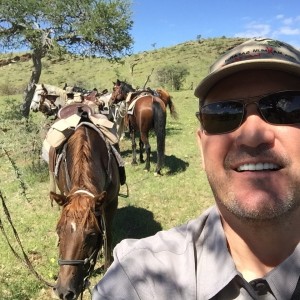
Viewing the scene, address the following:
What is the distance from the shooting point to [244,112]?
5.17ft

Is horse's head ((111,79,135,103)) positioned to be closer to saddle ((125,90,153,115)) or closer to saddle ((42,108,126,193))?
saddle ((125,90,153,115))

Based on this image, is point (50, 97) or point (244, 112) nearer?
point (244, 112)

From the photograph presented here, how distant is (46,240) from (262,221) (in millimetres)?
5162

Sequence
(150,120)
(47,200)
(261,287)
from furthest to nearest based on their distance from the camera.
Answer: (150,120)
(47,200)
(261,287)

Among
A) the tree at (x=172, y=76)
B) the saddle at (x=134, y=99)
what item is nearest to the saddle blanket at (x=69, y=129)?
the saddle at (x=134, y=99)

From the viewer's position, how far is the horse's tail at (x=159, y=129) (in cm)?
943

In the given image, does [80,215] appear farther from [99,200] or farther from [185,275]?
[185,275]

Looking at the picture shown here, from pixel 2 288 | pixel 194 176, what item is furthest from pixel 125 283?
pixel 194 176

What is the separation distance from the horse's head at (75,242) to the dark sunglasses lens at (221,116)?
213 cm

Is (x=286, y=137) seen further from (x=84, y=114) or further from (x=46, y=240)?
(x=46, y=240)

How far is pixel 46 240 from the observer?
602 centimetres

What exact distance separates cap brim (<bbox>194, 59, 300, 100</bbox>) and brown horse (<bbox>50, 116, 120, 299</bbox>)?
7.37 feet

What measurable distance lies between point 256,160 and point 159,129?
8163mm

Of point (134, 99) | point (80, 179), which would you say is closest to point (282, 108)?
point (80, 179)
